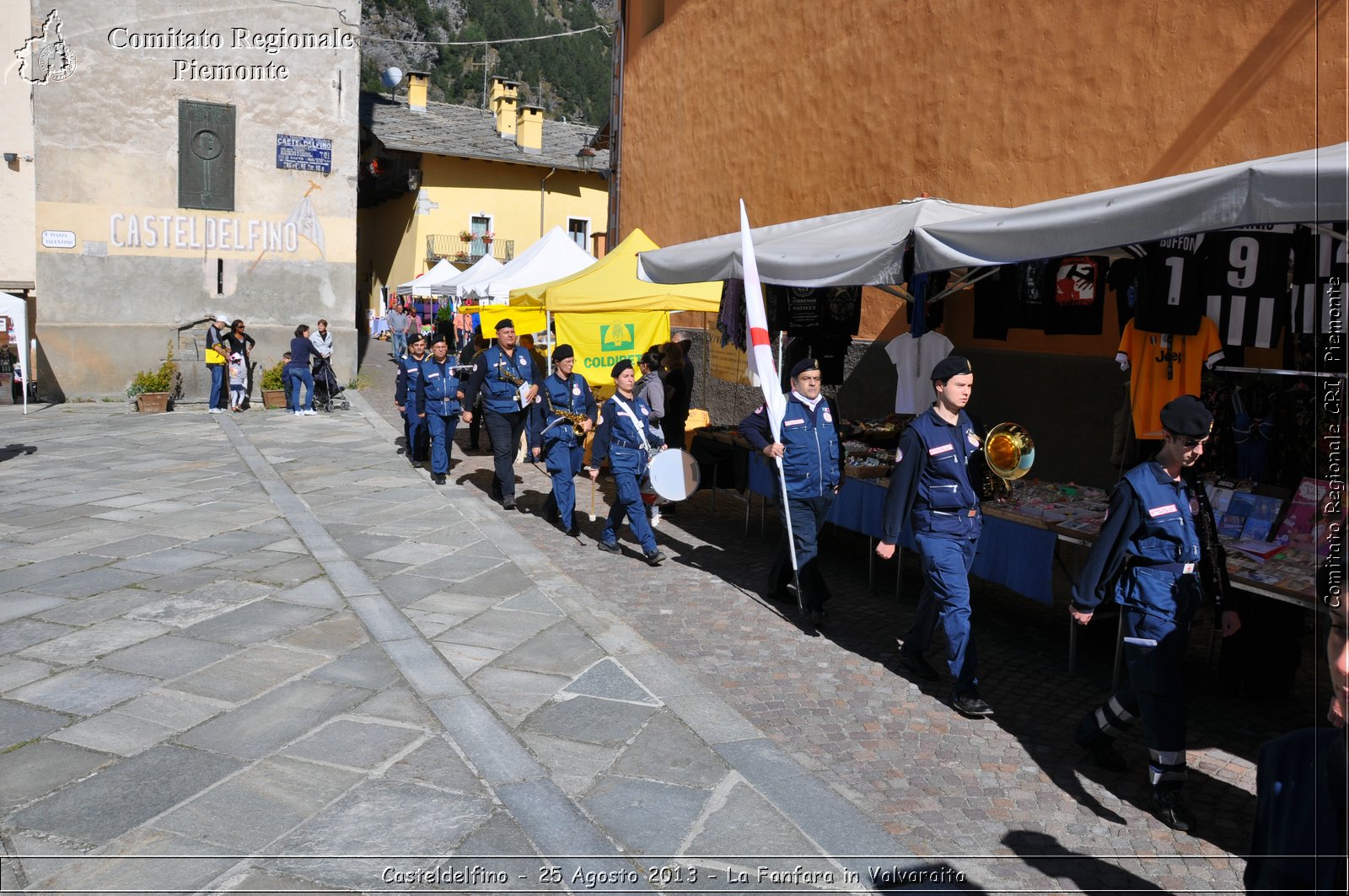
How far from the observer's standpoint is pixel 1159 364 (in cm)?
625

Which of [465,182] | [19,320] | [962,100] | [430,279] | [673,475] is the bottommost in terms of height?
[673,475]

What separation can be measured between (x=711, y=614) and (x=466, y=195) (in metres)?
30.7

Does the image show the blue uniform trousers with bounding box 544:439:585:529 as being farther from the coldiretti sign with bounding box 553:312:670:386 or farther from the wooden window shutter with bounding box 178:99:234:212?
the wooden window shutter with bounding box 178:99:234:212

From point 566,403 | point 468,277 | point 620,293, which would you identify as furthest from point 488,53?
point 566,403

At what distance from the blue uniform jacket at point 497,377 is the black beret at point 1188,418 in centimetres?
692

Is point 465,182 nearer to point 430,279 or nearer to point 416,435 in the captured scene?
point 430,279

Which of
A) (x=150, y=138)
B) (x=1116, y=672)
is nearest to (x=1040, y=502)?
(x=1116, y=672)

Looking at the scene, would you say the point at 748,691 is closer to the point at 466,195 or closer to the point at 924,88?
the point at 924,88

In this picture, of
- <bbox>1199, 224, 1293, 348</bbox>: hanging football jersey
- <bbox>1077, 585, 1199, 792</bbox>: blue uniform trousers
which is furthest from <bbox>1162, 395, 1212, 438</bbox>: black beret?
<bbox>1199, 224, 1293, 348</bbox>: hanging football jersey

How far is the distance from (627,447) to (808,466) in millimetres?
2060

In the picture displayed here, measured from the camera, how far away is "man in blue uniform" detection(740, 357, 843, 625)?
658 centimetres

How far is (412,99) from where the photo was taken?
37.7 metres

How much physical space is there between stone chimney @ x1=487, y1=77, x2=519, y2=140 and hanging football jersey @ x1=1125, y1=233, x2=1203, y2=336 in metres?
33.7
